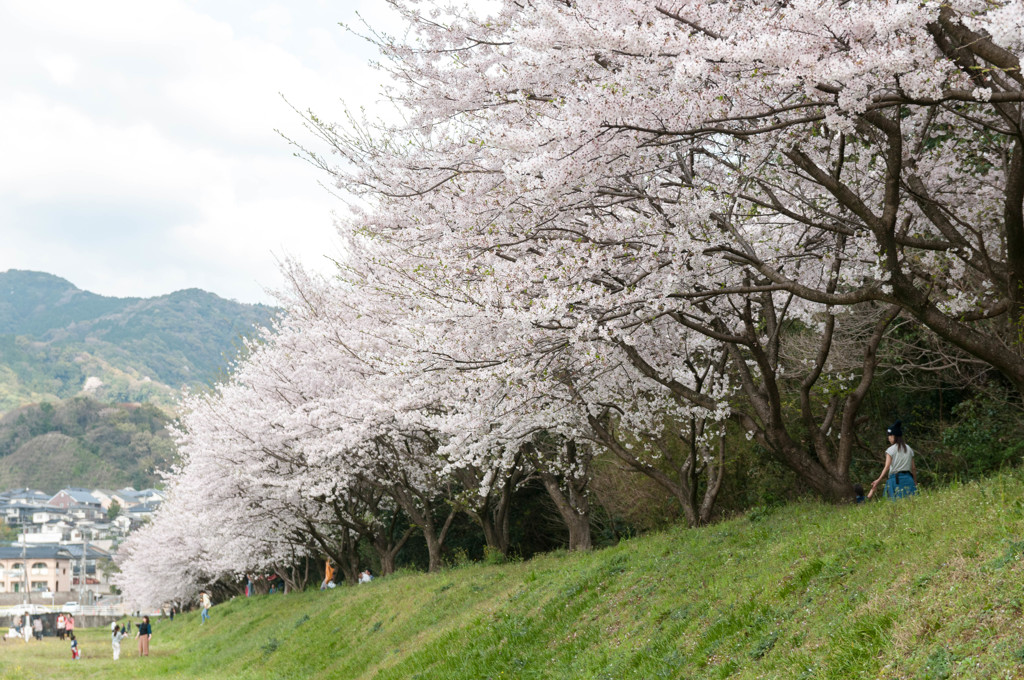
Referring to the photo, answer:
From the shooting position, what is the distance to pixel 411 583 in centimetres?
1861

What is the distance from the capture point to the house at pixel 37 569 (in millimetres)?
102188

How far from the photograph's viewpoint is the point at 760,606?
723 centimetres

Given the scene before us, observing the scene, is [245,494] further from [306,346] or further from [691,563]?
[691,563]

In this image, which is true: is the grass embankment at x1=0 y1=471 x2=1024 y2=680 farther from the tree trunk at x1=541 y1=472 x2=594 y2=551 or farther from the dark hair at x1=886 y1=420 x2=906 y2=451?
the tree trunk at x1=541 y1=472 x2=594 y2=551

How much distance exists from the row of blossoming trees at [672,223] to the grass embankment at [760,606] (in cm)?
148

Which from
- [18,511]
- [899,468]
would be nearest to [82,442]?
[18,511]

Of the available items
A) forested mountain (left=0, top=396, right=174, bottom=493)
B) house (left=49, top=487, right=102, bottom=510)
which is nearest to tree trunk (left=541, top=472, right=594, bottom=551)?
forested mountain (left=0, top=396, right=174, bottom=493)

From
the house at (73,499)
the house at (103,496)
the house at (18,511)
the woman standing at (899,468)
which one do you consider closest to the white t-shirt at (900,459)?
the woman standing at (899,468)

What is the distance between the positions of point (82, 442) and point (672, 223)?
157255 millimetres

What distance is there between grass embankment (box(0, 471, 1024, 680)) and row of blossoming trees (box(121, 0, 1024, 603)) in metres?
1.48

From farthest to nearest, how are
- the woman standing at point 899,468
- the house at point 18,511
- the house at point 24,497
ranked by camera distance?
1. the house at point 24,497
2. the house at point 18,511
3. the woman standing at point 899,468

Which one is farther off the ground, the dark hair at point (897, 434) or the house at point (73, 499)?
the house at point (73, 499)

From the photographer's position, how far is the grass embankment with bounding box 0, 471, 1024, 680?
5.35m

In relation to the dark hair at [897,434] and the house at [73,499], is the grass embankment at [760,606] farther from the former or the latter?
the house at [73,499]
